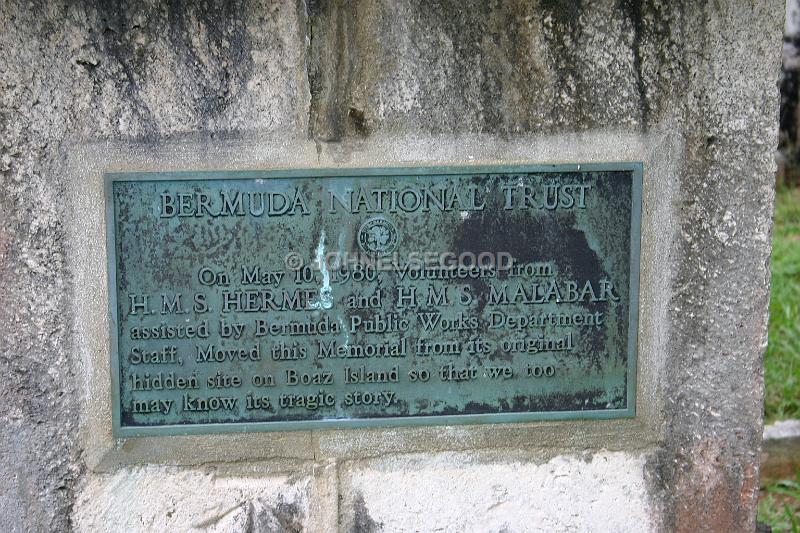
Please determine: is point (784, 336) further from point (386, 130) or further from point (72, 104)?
point (72, 104)

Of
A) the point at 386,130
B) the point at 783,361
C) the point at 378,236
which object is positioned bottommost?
the point at 783,361

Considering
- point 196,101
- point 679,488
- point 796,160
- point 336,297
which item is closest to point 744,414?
point 679,488

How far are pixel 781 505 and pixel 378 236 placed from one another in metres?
2.46

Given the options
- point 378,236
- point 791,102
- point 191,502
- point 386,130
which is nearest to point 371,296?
point 378,236

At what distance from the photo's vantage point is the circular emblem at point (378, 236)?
7.82ft

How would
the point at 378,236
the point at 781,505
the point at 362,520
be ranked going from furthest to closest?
1. the point at 781,505
2. the point at 362,520
3. the point at 378,236

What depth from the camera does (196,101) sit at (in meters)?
2.28

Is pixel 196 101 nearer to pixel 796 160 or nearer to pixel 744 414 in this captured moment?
pixel 744 414

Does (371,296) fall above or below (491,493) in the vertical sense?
above

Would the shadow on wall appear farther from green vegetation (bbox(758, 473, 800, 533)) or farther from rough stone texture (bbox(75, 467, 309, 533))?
rough stone texture (bbox(75, 467, 309, 533))

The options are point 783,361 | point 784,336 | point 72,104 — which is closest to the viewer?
point 72,104

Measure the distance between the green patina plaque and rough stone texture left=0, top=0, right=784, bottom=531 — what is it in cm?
10

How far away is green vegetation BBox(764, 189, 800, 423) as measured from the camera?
4.32 meters

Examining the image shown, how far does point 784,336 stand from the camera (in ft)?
16.1
